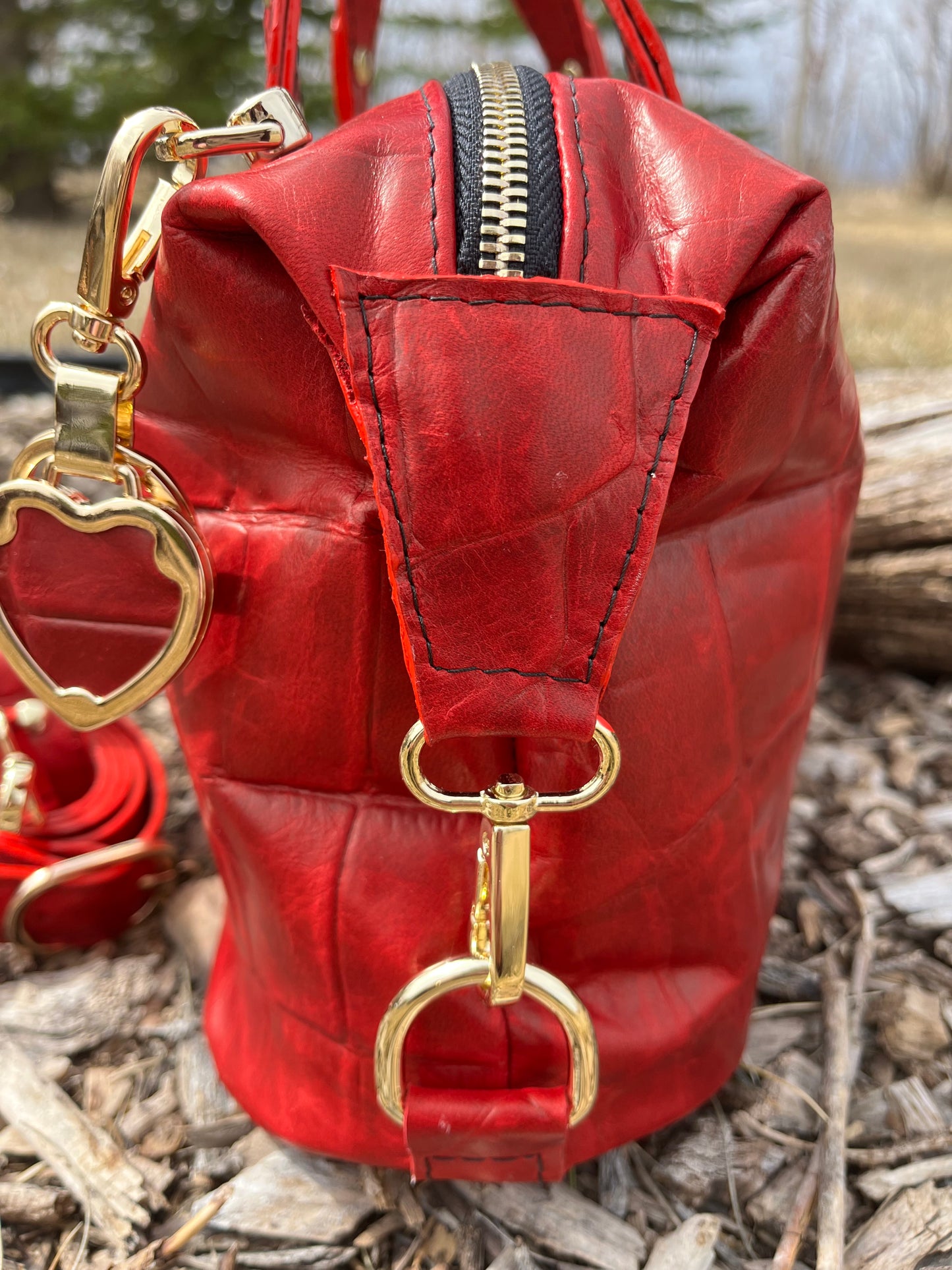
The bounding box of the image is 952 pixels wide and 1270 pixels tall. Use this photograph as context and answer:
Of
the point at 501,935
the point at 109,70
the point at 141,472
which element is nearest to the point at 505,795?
the point at 501,935

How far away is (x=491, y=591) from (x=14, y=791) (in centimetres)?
58

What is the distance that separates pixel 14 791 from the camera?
0.86 m

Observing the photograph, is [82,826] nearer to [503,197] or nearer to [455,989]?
[455,989]

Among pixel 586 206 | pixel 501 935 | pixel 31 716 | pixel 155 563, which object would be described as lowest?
pixel 31 716

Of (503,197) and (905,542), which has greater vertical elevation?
(503,197)

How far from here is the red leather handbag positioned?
1.60ft

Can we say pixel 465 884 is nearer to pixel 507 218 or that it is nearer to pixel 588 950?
pixel 588 950

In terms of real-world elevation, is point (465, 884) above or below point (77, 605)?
below

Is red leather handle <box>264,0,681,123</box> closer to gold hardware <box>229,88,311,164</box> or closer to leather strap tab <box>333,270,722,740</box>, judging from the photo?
gold hardware <box>229,88,311,164</box>

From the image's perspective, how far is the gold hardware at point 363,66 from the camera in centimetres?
104

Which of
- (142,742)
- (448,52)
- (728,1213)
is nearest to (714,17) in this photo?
(448,52)

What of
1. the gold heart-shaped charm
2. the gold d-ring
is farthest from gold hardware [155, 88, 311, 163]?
the gold d-ring

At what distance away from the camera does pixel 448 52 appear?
18.0 ft

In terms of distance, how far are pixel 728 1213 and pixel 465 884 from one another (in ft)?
1.12
